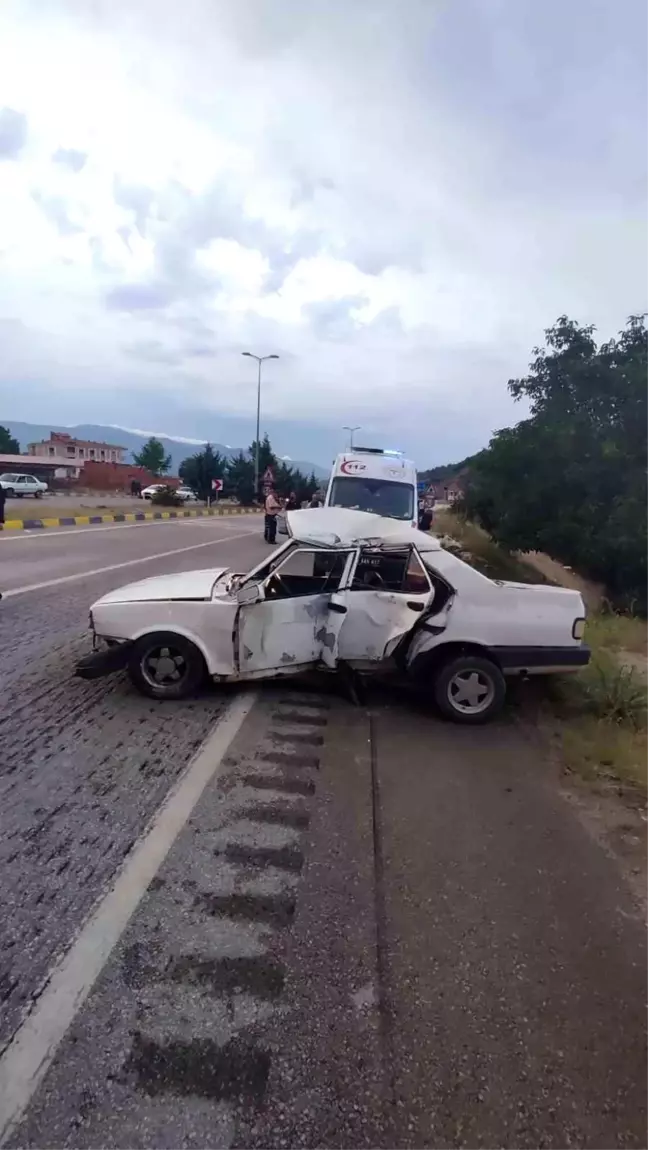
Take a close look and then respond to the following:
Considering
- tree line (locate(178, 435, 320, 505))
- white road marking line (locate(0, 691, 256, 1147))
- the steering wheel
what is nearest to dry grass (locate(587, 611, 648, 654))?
the steering wheel

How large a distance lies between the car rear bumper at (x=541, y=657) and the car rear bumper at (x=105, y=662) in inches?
115

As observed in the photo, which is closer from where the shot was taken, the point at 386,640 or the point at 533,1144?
the point at 533,1144

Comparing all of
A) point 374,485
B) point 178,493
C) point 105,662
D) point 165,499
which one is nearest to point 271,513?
point 374,485

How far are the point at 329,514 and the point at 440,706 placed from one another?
2.02 metres

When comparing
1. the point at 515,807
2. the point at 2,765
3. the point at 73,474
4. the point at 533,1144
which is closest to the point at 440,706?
the point at 515,807

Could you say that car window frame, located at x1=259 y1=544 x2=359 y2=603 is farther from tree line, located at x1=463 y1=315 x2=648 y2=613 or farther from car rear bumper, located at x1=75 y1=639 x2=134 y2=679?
tree line, located at x1=463 y1=315 x2=648 y2=613

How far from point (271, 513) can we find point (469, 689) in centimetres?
1614

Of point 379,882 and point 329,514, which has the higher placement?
point 329,514

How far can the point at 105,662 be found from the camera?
574 centimetres

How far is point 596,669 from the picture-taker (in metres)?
7.39

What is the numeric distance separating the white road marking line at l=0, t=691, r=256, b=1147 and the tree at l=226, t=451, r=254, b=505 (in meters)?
60.0

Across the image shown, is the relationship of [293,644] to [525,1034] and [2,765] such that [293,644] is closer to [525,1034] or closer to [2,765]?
[2,765]

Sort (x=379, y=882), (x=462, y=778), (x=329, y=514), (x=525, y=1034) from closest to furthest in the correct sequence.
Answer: (x=525, y=1034)
(x=379, y=882)
(x=462, y=778)
(x=329, y=514)

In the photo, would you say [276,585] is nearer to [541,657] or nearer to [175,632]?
[175,632]
